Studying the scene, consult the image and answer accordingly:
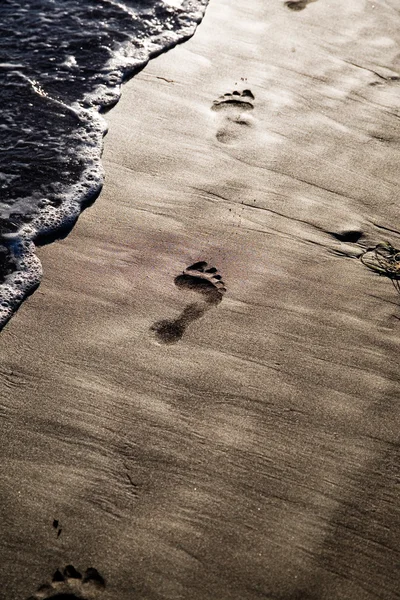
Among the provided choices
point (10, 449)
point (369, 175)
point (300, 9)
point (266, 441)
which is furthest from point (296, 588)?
point (300, 9)

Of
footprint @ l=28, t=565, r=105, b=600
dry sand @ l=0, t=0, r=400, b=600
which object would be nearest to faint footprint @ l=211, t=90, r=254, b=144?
dry sand @ l=0, t=0, r=400, b=600

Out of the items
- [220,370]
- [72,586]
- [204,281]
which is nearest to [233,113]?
[204,281]

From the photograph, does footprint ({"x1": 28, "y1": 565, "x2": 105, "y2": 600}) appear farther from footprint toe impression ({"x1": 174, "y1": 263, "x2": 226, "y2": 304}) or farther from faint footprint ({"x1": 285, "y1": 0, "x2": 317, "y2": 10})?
faint footprint ({"x1": 285, "y1": 0, "x2": 317, "y2": 10})

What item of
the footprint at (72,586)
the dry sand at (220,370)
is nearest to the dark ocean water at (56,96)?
the dry sand at (220,370)

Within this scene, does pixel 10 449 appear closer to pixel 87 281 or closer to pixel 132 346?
pixel 132 346

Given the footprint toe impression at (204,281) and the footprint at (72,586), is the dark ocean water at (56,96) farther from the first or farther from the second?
the footprint at (72,586)
